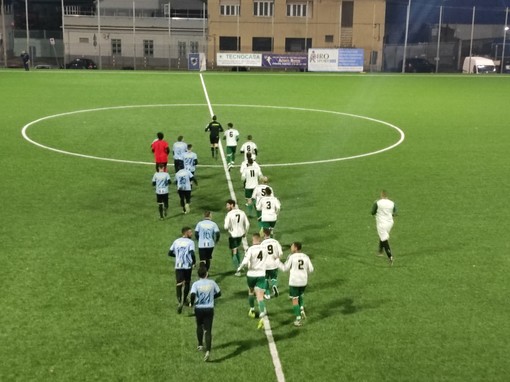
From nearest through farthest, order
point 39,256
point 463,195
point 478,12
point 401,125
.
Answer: point 39,256, point 463,195, point 401,125, point 478,12

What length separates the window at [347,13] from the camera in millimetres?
77875

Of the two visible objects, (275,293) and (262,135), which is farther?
(262,135)

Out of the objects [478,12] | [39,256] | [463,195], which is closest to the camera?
[39,256]

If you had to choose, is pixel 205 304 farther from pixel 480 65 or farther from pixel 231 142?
pixel 480 65

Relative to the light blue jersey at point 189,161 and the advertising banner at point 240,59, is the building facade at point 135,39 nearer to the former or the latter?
the advertising banner at point 240,59

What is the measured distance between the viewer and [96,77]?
203 ft

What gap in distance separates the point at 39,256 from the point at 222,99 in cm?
3107

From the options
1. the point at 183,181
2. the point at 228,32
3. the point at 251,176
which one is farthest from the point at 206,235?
the point at 228,32

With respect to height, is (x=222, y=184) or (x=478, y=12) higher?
(x=478, y=12)

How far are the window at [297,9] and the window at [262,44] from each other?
4.08 metres

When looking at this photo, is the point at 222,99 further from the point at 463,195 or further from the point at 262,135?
the point at 463,195

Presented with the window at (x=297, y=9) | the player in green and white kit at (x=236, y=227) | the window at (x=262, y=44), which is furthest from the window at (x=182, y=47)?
the player in green and white kit at (x=236, y=227)

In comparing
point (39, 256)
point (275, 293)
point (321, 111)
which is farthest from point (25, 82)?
point (275, 293)

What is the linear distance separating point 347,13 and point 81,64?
106ft
